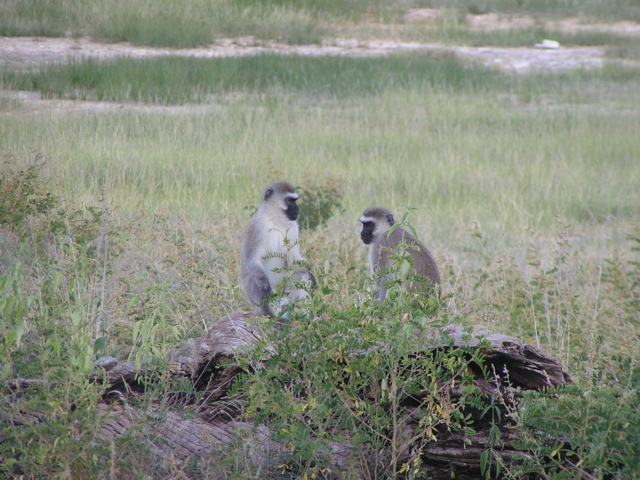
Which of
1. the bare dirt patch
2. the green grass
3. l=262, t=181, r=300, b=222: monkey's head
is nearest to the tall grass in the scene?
the green grass

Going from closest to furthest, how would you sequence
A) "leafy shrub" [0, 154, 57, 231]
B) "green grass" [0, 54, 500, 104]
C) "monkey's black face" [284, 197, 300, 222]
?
"monkey's black face" [284, 197, 300, 222] < "leafy shrub" [0, 154, 57, 231] < "green grass" [0, 54, 500, 104]

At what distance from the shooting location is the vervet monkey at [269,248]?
5.09 m

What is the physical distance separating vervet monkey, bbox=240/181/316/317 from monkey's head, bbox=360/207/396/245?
0.68 metres

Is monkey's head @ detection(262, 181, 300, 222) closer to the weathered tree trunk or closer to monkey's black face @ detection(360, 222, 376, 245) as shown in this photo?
monkey's black face @ detection(360, 222, 376, 245)

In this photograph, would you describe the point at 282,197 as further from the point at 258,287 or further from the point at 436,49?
the point at 436,49

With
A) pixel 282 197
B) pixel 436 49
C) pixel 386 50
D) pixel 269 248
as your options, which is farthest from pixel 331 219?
pixel 386 50

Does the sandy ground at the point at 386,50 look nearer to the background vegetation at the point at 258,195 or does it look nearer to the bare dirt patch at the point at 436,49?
the bare dirt patch at the point at 436,49

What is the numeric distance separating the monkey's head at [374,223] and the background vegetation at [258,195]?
0.19 metres

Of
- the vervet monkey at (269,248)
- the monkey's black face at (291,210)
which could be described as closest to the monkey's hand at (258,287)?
the vervet monkey at (269,248)

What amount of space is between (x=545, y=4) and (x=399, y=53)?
33.5ft

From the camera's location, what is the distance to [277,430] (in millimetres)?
3018

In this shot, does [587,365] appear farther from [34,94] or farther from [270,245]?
[34,94]

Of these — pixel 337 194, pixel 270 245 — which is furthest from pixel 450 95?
pixel 270 245

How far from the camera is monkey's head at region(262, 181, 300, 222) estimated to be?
561 centimetres
